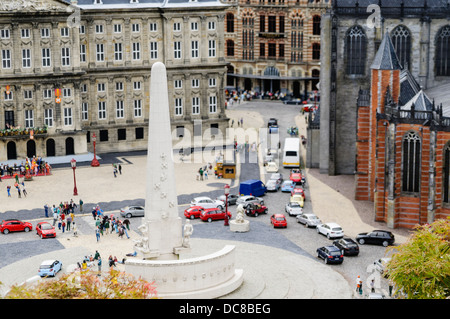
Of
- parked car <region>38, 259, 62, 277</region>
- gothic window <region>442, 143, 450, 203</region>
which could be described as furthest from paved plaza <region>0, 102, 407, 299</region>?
gothic window <region>442, 143, 450, 203</region>

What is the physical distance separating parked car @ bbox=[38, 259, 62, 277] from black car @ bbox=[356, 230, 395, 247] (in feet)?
80.7

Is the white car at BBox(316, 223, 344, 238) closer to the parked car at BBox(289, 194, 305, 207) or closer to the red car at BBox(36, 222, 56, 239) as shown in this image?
the parked car at BBox(289, 194, 305, 207)

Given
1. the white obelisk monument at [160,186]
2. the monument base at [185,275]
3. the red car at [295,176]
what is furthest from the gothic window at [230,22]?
the monument base at [185,275]

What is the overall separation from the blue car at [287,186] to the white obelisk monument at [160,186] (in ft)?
108

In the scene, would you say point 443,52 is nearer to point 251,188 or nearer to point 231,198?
point 251,188

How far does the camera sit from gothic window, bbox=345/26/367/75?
9569 cm

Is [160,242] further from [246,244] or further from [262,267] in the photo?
[246,244]

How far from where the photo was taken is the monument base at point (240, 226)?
2906 inches

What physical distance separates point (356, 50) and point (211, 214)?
29.7m

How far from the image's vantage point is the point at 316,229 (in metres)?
74.8

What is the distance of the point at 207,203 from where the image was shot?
80688 millimetres

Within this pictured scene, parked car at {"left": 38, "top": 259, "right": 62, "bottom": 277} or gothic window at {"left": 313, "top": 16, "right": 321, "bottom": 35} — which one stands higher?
gothic window at {"left": 313, "top": 16, "right": 321, "bottom": 35}

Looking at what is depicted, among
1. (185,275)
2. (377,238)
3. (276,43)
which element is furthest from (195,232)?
(276,43)
